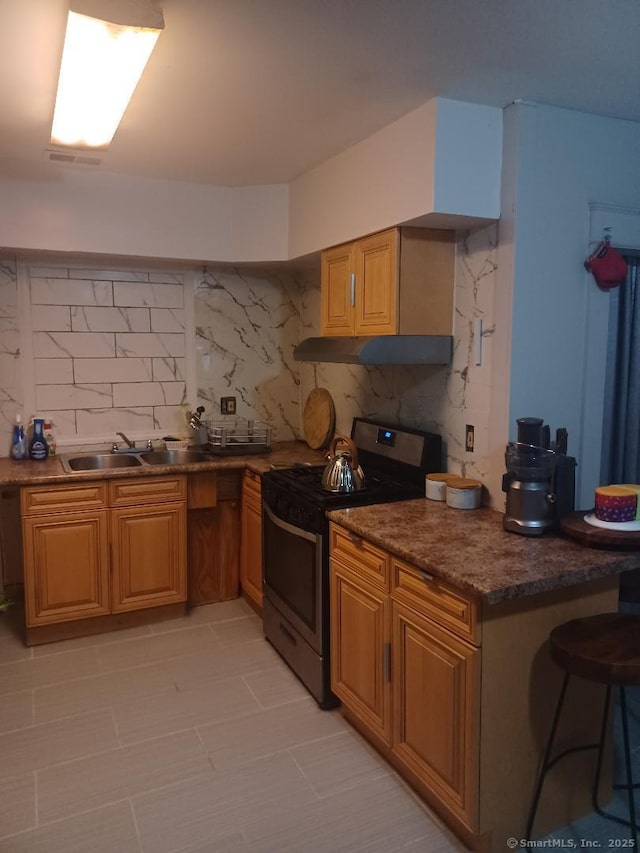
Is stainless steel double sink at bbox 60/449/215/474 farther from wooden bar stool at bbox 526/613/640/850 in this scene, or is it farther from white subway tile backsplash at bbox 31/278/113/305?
wooden bar stool at bbox 526/613/640/850

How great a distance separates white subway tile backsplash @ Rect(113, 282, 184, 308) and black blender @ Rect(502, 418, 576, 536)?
2.52 m

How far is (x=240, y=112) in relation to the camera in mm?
2523

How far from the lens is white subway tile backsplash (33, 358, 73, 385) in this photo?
148 inches

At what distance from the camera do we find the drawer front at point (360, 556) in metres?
2.29

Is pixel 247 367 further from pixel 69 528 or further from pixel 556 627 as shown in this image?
pixel 556 627

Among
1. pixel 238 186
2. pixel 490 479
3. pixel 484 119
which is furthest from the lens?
pixel 238 186

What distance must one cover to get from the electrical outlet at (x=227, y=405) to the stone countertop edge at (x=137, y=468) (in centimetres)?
46

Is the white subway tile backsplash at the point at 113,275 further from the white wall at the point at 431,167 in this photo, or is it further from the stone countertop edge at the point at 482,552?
the stone countertop edge at the point at 482,552

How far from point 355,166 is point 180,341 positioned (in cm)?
167

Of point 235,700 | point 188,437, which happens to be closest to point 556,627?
point 235,700

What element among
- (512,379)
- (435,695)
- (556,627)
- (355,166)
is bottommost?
(435,695)

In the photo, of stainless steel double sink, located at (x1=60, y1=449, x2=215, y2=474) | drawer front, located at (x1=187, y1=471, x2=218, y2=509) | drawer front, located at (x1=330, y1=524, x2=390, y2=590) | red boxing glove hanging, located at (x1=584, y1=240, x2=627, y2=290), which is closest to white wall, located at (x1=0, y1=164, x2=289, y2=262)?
stainless steel double sink, located at (x1=60, y1=449, x2=215, y2=474)

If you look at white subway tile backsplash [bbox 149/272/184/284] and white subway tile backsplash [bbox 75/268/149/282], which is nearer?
white subway tile backsplash [bbox 75/268/149/282]

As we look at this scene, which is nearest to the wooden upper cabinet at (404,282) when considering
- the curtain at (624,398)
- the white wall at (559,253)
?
the white wall at (559,253)
